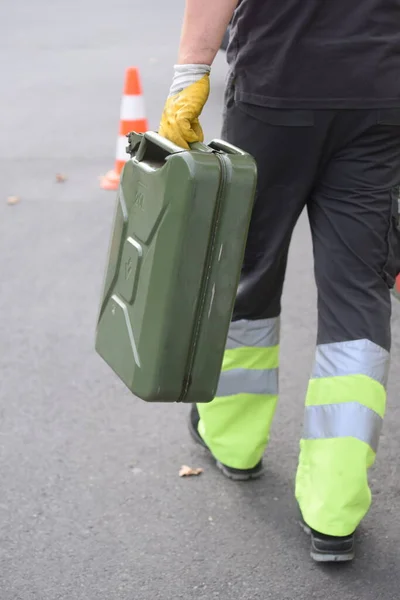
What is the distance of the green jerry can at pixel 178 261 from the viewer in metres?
2.30

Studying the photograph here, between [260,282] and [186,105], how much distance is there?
2.05 ft

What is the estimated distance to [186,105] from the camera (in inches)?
99.2

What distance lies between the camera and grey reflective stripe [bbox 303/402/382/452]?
8.89 ft

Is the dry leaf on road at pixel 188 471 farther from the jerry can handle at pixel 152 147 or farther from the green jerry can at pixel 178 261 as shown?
→ the jerry can handle at pixel 152 147

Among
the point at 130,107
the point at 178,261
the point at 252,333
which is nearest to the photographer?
the point at 178,261

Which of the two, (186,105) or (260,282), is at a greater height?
(186,105)

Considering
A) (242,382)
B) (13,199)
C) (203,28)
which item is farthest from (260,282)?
(13,199)

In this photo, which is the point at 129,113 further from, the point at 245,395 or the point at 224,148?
the point at 224,148

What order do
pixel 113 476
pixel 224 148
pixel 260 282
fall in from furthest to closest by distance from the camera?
pixel 113 476, pixel 260 282, pixel 224 148

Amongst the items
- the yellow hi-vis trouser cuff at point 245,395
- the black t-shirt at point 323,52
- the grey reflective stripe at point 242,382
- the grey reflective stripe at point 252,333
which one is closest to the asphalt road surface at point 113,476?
the yellow hi-vis trouser cuff at point 245,395

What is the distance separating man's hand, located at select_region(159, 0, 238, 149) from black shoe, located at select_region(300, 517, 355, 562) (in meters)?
1.11

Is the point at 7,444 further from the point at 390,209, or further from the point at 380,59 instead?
the point at 380,59

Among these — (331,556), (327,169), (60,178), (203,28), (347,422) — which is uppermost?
(203,28)

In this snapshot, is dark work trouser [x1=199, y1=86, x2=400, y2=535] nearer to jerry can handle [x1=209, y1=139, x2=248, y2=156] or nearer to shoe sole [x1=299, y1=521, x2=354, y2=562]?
shoe sole [x1=299, y1=521, x2=354, y2=562]
